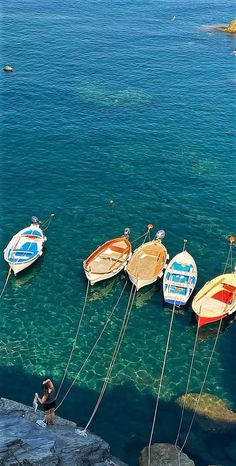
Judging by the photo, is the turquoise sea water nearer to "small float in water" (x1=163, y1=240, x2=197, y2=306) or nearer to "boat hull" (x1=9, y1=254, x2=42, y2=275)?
"boat hull" (x1=9, y1=254, x2=42, y2=275)

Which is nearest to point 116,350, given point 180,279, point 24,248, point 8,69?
point 180,279

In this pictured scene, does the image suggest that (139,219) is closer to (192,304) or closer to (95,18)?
(192,304)

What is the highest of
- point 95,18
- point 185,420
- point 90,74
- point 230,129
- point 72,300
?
point 95,18

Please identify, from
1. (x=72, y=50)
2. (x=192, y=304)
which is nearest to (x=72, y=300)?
(x=192, y=304)

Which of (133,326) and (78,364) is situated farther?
(133,326)

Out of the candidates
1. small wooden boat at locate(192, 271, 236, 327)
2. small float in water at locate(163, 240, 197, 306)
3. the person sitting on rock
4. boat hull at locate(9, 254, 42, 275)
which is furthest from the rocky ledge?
small float in water at locate(163, 240, 197, 306)

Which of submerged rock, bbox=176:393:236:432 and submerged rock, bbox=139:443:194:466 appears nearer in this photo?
submerged rock, bbox=139:443:194:466

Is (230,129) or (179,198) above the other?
(230,129)
